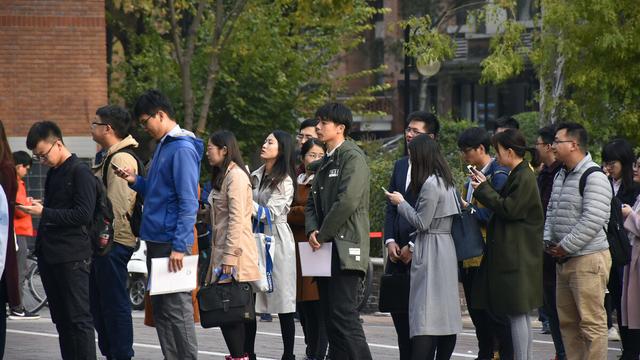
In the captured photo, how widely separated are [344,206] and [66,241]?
2000 mm

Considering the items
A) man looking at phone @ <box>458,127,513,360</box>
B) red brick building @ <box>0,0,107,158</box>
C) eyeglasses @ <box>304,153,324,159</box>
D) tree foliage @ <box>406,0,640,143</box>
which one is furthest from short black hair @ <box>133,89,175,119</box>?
red brick building @ <box>0,0,107,158</box>

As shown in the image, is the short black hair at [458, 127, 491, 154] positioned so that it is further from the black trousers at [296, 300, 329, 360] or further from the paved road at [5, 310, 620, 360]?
the paved road at [5, 310, 620, 360]

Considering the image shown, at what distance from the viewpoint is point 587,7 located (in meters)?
16.9

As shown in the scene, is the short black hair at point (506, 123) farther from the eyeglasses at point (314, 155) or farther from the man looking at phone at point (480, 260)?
the eyeglasses at point (314, 155)

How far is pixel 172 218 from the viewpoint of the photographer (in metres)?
8.55

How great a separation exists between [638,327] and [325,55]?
766 inches

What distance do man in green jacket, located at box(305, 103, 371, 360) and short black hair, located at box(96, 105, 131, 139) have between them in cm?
180

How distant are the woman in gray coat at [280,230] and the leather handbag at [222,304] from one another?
3.20 feet

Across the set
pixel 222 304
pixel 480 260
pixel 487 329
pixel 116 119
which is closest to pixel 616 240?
pixel 480 260

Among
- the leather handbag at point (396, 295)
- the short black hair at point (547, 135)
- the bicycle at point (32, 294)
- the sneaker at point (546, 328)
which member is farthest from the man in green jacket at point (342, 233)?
the bicycle at point (32, 294)

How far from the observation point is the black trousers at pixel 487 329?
969cm

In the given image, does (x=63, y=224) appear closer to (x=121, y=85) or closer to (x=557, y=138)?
(x=557, y=138)

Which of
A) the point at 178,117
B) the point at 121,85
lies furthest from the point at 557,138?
the point at 121,85

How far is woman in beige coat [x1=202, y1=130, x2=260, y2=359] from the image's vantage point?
8992 millimetres
